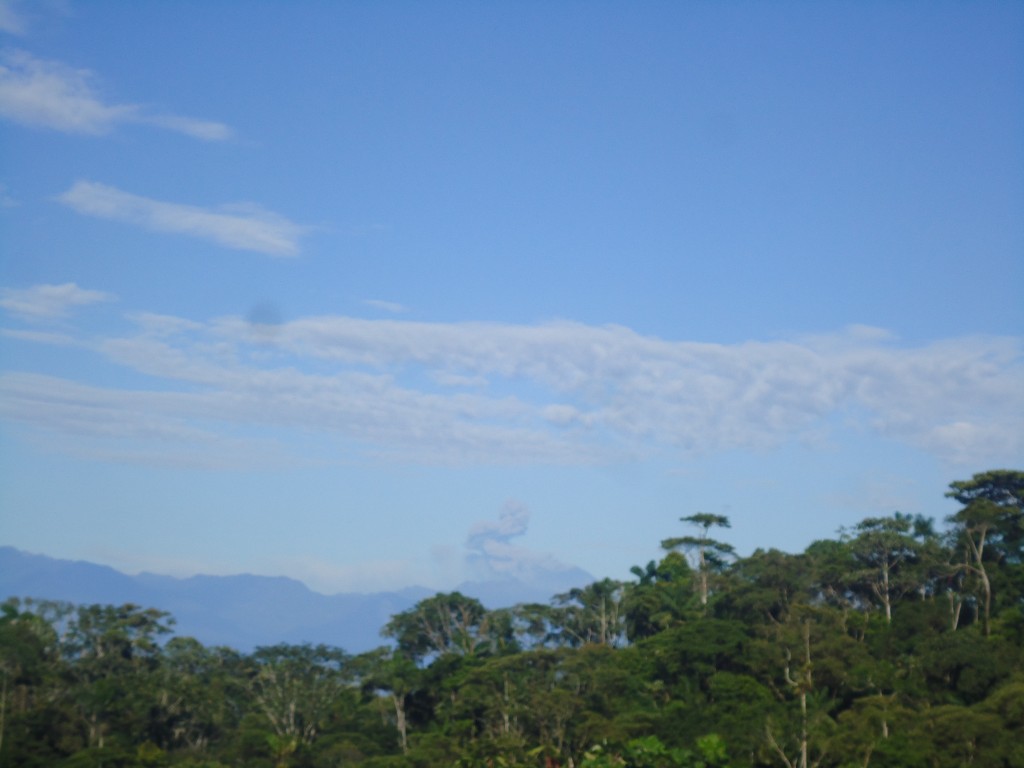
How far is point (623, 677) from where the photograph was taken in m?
37.2

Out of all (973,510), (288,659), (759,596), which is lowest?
(288,659)

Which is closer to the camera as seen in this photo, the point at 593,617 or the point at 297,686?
the point at 297,686

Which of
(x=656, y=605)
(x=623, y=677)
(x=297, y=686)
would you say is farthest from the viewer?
(x=656, y=605)

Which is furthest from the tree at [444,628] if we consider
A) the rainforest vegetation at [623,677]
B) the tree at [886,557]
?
the tree at [886,557]

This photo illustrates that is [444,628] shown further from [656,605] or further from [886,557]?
[886,557]

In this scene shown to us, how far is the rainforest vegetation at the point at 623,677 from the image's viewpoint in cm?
3141

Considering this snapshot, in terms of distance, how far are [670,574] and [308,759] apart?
20.2 m

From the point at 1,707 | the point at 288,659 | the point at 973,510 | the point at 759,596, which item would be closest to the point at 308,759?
the point at 288,659

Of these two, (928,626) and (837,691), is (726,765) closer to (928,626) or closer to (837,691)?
(837,691)

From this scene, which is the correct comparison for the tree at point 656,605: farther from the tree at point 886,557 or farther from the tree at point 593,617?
the tree at point 886,557

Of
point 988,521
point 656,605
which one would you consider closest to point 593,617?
point 656,605

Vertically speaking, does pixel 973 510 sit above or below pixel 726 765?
above

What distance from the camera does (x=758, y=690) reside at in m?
34.3

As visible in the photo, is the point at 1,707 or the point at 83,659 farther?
the point at 83,659
